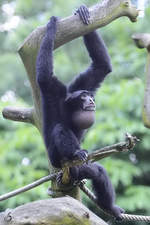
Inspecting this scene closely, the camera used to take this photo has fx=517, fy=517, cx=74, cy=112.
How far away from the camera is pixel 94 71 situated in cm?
601

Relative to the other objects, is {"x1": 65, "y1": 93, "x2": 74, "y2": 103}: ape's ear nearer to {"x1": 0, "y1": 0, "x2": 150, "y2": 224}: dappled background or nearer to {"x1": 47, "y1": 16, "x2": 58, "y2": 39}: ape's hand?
{"x1": 47, "y1": 16, "x2": 58, "y2": 39}: ape's hand

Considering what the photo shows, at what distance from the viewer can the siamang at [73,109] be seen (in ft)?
16.5

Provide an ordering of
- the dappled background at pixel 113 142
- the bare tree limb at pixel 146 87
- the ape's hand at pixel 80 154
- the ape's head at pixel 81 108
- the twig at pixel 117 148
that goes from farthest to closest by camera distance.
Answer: the dappled background at pixel 113 142, the ape's head at pixel 81 108, the ape's hand at pixel 80 154, the twig at pixel 117 148, the bare tree limb at pixel 146 87

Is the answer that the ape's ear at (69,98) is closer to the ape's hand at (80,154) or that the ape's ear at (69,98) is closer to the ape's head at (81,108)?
the ape's head at (81,108)

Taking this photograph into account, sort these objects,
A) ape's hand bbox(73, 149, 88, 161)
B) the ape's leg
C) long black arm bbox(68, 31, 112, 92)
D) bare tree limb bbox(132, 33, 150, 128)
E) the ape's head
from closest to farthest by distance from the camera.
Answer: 1. bare tree limb bbox(132, 33, 150, 128)
2. ape's hand bbox(73, 149, 88, 161)
3. the ape's head
4. the ape's leg
5. long black arm bbox(68, 31, 112, 92)

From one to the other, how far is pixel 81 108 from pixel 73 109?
151 millimetres

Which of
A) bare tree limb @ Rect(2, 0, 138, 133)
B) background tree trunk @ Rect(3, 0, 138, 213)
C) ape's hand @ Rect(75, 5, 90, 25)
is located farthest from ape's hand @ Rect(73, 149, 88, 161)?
ape's hand @ Rect(75, 5, 90, 25)

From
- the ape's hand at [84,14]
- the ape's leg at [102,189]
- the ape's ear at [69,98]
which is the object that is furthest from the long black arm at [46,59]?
the ape's leg at [102,189]

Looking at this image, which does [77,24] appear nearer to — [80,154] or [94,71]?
[94,71]

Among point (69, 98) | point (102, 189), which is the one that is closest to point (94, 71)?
point (69, 98)

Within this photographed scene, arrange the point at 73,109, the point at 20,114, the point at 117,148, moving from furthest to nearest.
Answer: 1. the point at 73,109
2. the point at 20,114
3. the point at 117,148

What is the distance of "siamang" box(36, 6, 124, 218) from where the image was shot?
5.03 metres

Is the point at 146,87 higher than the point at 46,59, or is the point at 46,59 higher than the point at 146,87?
the point at 146,87

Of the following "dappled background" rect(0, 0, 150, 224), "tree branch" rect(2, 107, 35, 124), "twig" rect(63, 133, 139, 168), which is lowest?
"dappled background" rect(0, 0, 150, 224)
